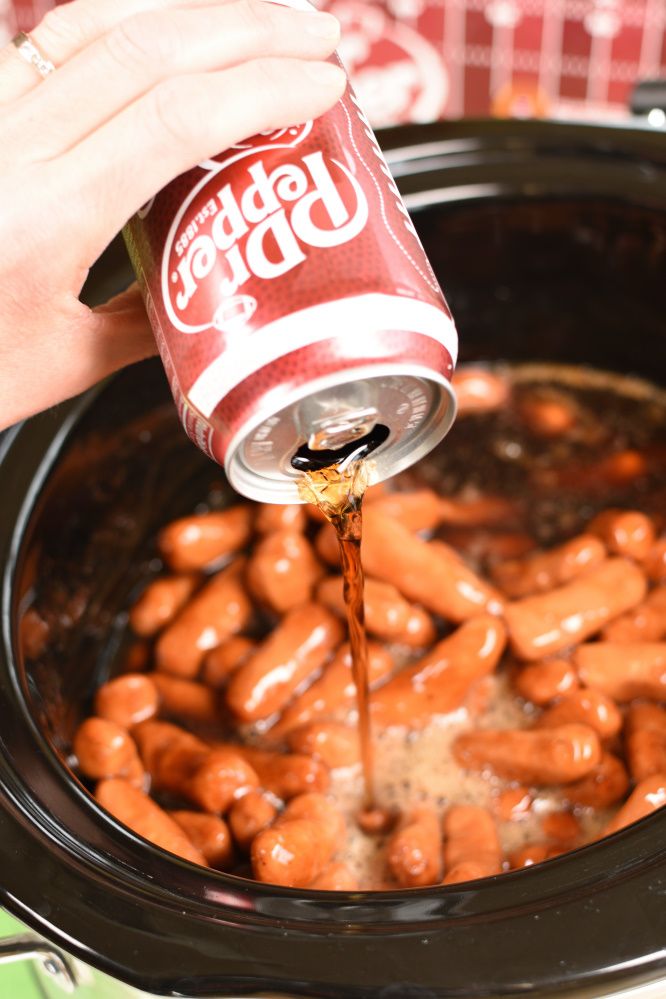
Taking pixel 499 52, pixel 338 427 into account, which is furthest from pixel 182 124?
pixel 499 52

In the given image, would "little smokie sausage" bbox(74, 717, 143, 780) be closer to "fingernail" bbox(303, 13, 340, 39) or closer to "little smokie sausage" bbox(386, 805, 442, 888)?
"little smokie sausage" bbox(386, 805, 442, 888)

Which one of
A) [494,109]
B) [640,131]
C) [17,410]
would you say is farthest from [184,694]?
[494,109]

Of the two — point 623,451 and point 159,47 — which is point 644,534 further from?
point 159,47

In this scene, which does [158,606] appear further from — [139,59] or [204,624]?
[139,59]

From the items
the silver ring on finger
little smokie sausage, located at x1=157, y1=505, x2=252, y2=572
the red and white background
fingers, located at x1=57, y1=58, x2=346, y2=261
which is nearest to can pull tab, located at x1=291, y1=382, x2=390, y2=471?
fingers, located at x1=57, y1=58, x2=346, y2=261

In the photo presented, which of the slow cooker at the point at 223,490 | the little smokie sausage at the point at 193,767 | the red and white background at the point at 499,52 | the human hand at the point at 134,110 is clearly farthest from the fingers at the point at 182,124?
the red and white background at the point at 499,52
